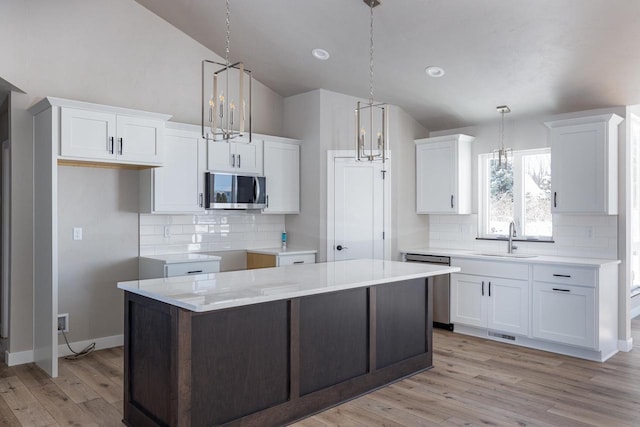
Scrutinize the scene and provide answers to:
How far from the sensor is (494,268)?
508cm

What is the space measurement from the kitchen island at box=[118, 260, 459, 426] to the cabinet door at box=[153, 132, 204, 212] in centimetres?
156

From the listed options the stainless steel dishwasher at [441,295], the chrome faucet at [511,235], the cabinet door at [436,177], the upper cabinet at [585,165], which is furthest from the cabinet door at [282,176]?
the upper cabinet at [585,165]

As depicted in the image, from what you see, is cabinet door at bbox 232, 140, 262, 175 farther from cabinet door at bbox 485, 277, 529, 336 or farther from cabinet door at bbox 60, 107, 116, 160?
cabinet door at bbox 485, 277, 529, 336

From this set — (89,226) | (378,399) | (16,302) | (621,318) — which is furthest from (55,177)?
(621,318)

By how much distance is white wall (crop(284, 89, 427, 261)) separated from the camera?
568cm

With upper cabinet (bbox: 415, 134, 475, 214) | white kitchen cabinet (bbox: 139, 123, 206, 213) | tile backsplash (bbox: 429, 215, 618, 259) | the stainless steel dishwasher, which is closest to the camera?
white kitchen cabinet (bbox: 139, 123, 206, 213)

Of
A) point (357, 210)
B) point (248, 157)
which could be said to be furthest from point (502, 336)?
point (248, 157)

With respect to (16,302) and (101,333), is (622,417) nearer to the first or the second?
(101,333)

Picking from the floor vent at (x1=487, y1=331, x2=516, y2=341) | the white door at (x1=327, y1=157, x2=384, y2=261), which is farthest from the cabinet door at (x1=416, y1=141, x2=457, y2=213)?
the floor vent at (x1=487, y1=331, x2=516, y2=341)

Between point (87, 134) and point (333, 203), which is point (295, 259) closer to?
point (333, 203)

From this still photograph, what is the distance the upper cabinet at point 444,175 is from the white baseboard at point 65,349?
12.6 feet

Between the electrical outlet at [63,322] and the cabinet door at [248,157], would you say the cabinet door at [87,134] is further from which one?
the electrical outlet at [63,322]

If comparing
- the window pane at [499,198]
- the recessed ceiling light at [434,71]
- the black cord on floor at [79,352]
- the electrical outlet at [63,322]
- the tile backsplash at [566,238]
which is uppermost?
the recessed ceiling light at [434,71]

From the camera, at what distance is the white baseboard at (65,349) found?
427cm
